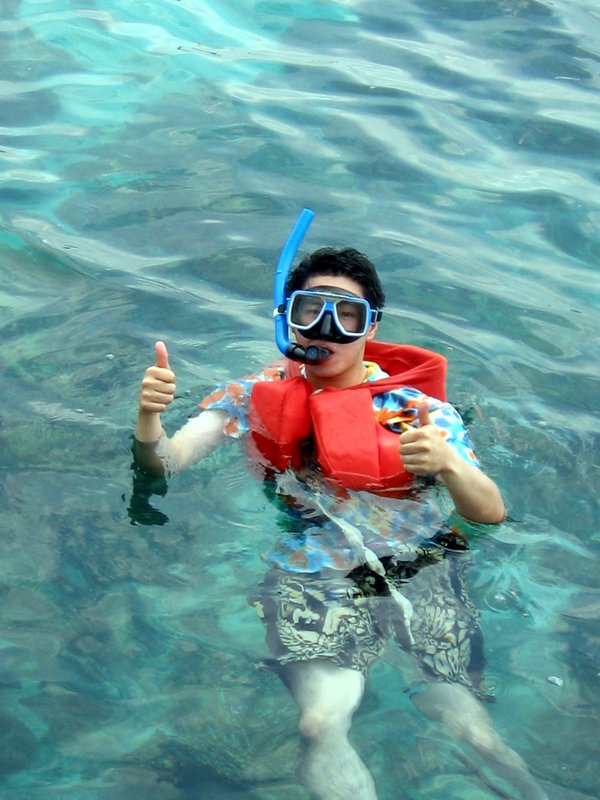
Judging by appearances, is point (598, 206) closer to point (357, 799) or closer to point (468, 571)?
point (468, 571)

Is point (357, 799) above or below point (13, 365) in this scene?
above

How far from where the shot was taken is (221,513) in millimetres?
4391

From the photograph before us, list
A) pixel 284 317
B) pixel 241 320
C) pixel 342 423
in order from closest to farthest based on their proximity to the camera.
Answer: pixel 342 423 → pixel 284 317 → pixel 241 320

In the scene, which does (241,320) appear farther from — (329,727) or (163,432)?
(329,727)

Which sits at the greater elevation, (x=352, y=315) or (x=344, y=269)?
(x=344, y=269)

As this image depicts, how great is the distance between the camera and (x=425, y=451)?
3758 millimetres

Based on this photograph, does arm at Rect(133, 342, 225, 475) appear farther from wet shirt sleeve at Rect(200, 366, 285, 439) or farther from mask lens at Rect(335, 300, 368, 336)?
mask lens at Rect(335, 300, 368, 336)

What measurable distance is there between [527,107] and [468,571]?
5309mm

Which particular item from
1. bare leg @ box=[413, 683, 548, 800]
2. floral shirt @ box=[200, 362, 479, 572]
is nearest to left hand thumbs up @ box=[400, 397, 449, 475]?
floral shirt @ box=[200, 362, 479, 572]

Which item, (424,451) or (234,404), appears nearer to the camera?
(424,451)

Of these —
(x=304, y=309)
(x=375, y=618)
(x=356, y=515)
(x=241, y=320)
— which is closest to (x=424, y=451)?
(x=356, y=515)

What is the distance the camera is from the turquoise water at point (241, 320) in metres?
3.46

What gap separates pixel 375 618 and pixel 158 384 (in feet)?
3.64

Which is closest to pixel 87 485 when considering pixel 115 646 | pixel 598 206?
pixel 115 646
